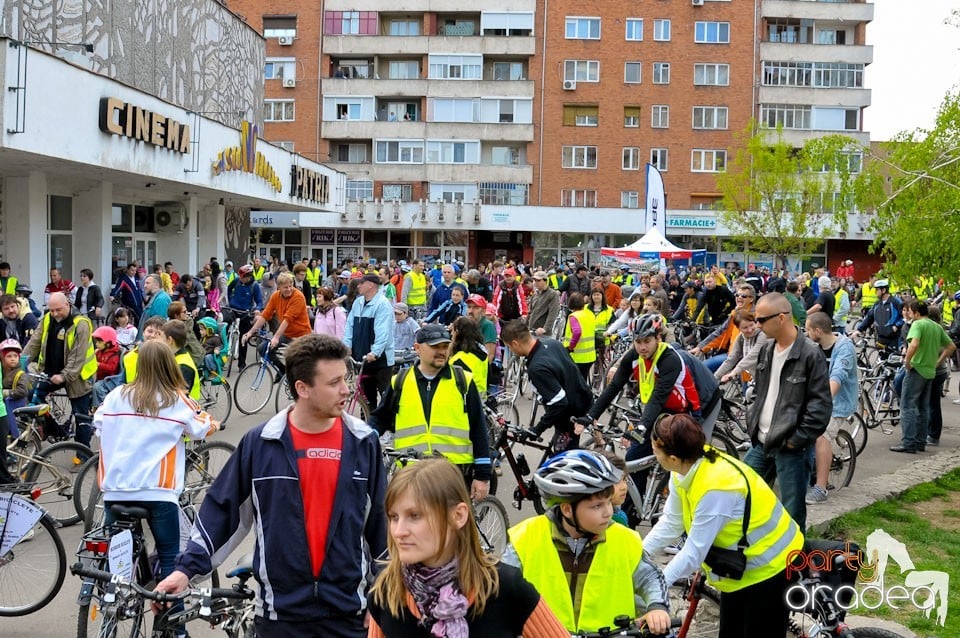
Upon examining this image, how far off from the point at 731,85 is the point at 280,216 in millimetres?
27549

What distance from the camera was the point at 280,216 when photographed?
188ft

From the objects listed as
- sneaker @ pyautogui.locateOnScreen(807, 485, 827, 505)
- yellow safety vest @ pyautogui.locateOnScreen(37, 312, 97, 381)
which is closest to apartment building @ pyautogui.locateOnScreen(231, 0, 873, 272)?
yellow safety vest @ pyautogui.locateOnScreen(37, 312, 97, 381)

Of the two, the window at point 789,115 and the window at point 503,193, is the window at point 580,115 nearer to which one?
the window at point 503,193

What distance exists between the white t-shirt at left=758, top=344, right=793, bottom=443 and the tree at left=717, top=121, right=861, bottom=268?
162 ft

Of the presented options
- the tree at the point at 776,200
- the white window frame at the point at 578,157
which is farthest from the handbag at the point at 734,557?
the white window frame at the point at 578,157

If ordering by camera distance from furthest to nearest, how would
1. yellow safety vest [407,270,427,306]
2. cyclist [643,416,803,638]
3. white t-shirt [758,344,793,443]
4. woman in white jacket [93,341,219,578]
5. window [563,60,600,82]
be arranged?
window [563,60,600,82]
yellow safety vest [407,270,427,306]
white t-shirt [758,344,793,443]
woman in white jacket [93,341,219,578]
cyclist [643,416,803,638]

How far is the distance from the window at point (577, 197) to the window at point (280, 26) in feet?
62.3

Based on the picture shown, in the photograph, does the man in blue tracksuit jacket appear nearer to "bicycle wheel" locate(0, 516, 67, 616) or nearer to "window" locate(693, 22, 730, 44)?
"bicycle wheel" locate(0, 516, 67, 616)

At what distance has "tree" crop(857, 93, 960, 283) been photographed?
11.0 metres

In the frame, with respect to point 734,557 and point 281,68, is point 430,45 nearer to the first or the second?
point 281,68

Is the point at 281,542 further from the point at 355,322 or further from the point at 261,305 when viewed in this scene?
the point at 261,305

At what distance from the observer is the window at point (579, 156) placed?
60344 millimetres

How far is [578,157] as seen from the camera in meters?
60.4

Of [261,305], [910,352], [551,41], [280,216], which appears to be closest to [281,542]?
[910,352]
